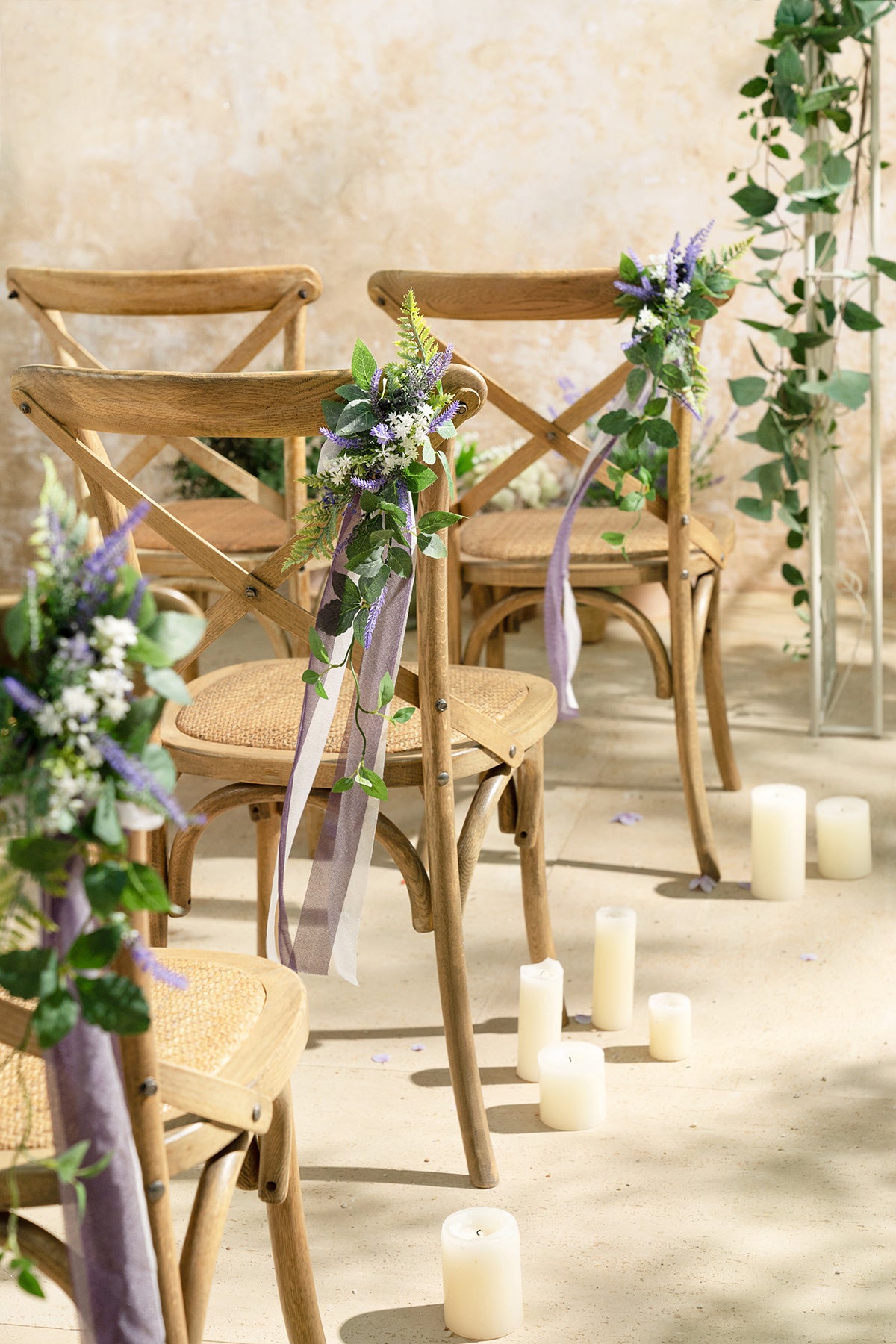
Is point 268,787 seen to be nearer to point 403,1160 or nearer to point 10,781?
point 403,1160

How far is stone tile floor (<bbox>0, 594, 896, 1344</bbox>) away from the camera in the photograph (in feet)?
4.64

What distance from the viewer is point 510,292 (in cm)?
213

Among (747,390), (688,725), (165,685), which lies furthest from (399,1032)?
(747,390)

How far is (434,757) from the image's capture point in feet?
5.03

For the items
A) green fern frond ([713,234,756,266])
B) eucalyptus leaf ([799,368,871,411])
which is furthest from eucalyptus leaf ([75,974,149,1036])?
eucalyptus leaf ([799,368,871,411])

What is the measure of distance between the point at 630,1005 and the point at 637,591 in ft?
7.08

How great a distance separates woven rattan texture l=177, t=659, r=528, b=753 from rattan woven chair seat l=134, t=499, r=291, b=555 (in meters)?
0.56

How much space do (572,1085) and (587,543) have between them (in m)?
1.07

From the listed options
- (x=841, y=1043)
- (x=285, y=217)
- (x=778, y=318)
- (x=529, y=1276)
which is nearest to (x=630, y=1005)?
(x=841, y=1043)

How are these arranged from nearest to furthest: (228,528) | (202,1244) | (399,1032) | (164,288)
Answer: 1. (202,1244)
2. (399,1032)
3. (164,288)
4. (228,528)

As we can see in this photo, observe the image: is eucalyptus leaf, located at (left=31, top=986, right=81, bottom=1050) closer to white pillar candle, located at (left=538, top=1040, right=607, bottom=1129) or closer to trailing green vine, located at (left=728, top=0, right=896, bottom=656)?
white pillar candle, located at (left=538, top=1040, right=607, bottom=1129)

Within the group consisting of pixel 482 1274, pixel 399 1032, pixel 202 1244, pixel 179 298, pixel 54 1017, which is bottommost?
pixel 399 1032

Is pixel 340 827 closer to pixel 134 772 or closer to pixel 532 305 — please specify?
pixel 134 772

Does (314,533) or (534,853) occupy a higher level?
(314,533)
